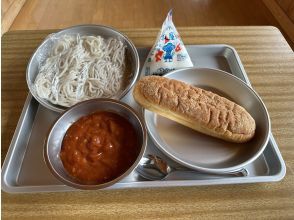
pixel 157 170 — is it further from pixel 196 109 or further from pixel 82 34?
pixel 82 34

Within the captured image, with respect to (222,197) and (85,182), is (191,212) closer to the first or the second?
(222,197)

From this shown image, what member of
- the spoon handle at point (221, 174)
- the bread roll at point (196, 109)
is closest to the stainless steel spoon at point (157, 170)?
the spoon handle at point (221, 174)

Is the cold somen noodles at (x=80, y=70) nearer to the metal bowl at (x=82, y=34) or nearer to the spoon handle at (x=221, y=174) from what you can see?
the metal bowl at (x=82, y=34)

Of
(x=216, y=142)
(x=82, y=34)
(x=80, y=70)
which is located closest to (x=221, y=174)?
(x=216, y=142)

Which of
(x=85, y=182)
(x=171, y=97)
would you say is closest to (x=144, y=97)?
(x=171, y=97)

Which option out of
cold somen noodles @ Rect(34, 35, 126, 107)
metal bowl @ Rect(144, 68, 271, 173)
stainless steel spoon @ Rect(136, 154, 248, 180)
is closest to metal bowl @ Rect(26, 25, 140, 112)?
cold somen noodles @ Rect(34, 35, 126, 107)

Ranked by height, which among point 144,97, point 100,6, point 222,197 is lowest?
point 100,6
